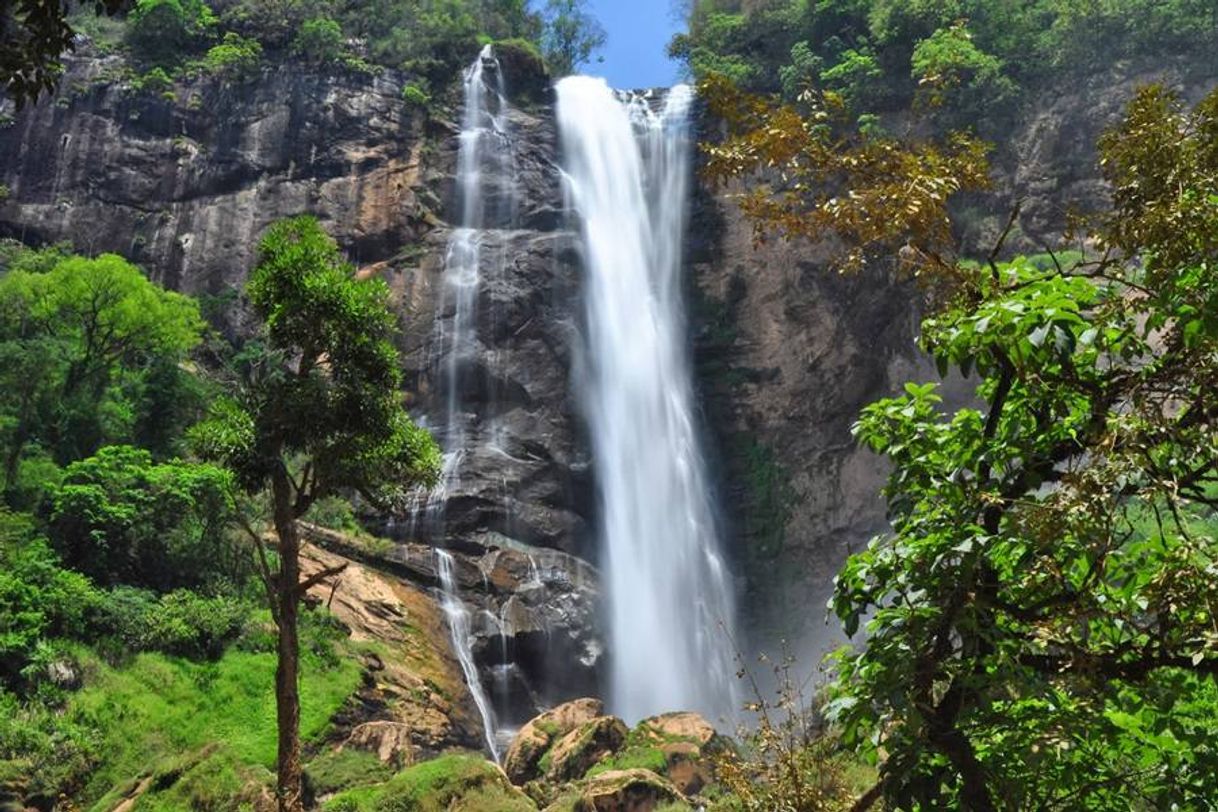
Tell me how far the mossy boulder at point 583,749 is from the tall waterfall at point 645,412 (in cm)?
680

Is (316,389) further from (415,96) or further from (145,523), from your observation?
(415,96)

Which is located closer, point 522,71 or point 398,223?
point 398,223

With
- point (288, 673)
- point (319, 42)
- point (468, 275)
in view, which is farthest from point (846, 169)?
point (319, 42)

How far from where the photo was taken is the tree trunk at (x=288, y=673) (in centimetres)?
851

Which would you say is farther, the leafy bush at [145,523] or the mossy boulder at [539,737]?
the leafy bush at [145,523]

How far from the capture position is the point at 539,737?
17.2 meters

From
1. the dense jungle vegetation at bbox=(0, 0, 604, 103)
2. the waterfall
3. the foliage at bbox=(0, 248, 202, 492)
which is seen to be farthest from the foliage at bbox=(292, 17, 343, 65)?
the waterfall

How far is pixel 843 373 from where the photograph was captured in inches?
1155

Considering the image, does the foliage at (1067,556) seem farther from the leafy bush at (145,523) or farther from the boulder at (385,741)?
the leafy bush at (145,523)

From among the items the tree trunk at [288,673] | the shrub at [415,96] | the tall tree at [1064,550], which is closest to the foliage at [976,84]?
the shrub at [415,96]

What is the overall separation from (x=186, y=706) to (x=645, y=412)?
15.5 m

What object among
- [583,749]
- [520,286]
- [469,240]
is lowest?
[583,749]

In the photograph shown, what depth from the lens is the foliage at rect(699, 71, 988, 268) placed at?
394 centimetres

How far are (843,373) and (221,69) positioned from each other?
23.9 m
